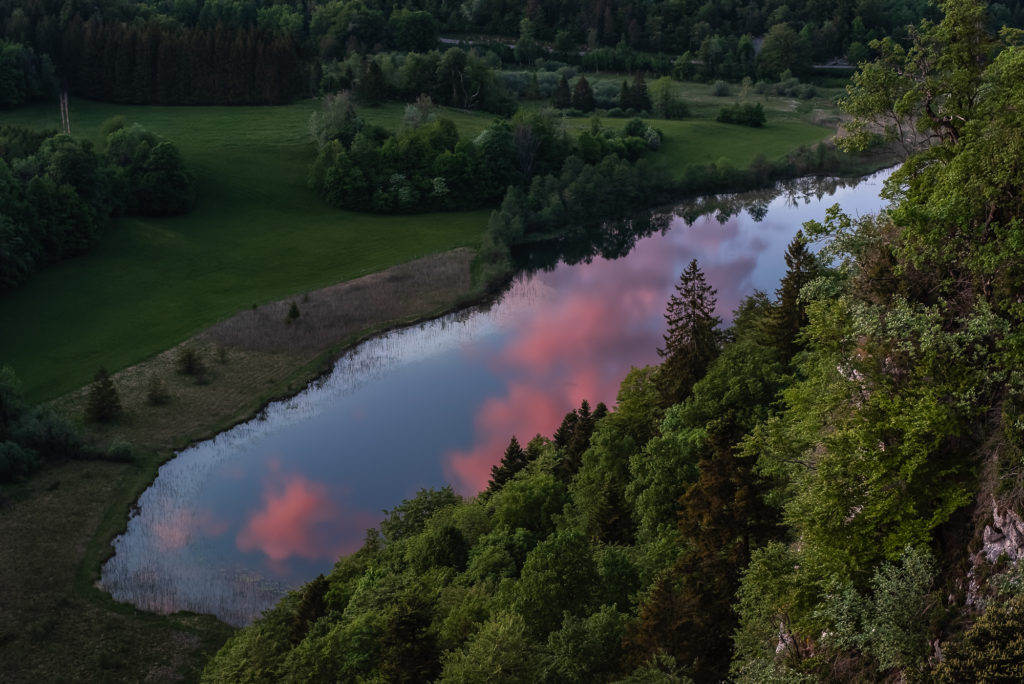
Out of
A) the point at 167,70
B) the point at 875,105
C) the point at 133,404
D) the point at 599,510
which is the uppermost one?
the point at 875,105

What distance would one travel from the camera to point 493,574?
1377 inches

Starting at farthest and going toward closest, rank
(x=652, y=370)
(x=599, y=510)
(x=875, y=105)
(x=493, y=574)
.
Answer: (x=652, y=370) → (x=599, y=510) → (x=493, y=574) → (x=875, y=105)

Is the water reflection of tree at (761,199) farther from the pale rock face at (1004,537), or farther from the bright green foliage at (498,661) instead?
the pale rock face at (1004,537)

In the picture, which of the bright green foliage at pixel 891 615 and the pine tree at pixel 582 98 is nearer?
the bright green foliage at pixel 891 615

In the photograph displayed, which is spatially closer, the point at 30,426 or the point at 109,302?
the point at 30,426

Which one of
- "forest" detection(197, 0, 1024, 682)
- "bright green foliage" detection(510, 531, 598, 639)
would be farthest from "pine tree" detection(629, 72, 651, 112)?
"bright green foliage" detection(510, 531, 598, 639)

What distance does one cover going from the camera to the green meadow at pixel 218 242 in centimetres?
7294

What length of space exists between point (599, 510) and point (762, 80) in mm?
141654

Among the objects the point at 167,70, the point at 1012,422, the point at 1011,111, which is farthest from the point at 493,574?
the point at 167,70

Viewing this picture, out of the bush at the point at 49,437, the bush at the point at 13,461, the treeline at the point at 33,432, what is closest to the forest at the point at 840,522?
the bush at the point at 13,461

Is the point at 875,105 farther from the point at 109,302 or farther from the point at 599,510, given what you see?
the point at 109,302

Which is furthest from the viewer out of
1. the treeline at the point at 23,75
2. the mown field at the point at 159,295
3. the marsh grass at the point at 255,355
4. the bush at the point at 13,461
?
the treeline at the point at 23,75

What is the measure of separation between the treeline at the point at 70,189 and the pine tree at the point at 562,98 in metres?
63.7

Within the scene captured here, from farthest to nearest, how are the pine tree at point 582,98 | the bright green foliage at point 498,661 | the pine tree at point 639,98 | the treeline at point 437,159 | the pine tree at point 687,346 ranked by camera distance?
the pine tree at point 639,98, the pine tree at point 582,98, the treeline at point 437,159, the pine tree at point 687,346, the bright green foliage at point 498,661
